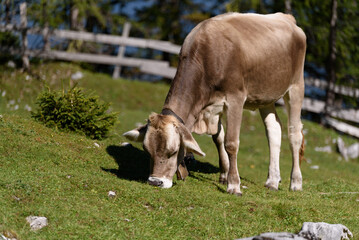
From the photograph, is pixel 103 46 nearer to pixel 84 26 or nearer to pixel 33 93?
pixel 84 26

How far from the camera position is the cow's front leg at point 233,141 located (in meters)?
9.05

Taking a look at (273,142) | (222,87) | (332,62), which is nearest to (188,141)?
(222,87)

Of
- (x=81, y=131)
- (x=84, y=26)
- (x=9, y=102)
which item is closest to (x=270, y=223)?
(x=81, y=131)

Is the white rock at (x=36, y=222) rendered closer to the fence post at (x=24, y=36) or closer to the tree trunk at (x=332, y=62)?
the fence post at (x=24, y=36)

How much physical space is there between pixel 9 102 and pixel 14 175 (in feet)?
34.7

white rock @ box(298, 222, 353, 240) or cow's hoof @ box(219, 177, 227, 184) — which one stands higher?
white rock @ box(298, 222, 353, 240)

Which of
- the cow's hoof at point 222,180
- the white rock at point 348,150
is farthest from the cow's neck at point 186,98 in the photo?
the white rock at point 348,150

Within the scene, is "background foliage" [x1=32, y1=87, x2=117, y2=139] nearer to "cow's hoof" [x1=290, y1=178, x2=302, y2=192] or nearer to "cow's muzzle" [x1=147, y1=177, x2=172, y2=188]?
"cow's muzzle" [x1=147, y1=177, x2=172, y2=188]

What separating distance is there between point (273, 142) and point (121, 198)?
451 centimetres

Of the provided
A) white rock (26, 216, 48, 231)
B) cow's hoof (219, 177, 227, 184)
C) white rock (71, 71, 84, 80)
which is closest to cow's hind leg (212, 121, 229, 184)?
cow's hoof (219, 177, 227, 184)

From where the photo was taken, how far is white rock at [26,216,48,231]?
21.1 feet

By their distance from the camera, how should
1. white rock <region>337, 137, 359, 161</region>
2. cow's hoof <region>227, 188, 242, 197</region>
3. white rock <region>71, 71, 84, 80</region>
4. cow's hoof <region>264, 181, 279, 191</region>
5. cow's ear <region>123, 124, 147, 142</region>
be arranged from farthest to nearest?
white rock <region>71, 71, 84, 80</region>
white rock <region>337, 137, 359, 161</region>
cow's hoof <region>264, 181, 279, 191</region>
cow's hoof <region>227, 188, 242, 197</region>
cow's ear <region>123, 124, 147, 142</region>

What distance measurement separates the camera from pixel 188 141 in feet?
27.6

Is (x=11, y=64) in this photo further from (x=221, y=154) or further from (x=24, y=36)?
(x=221, y=154)
